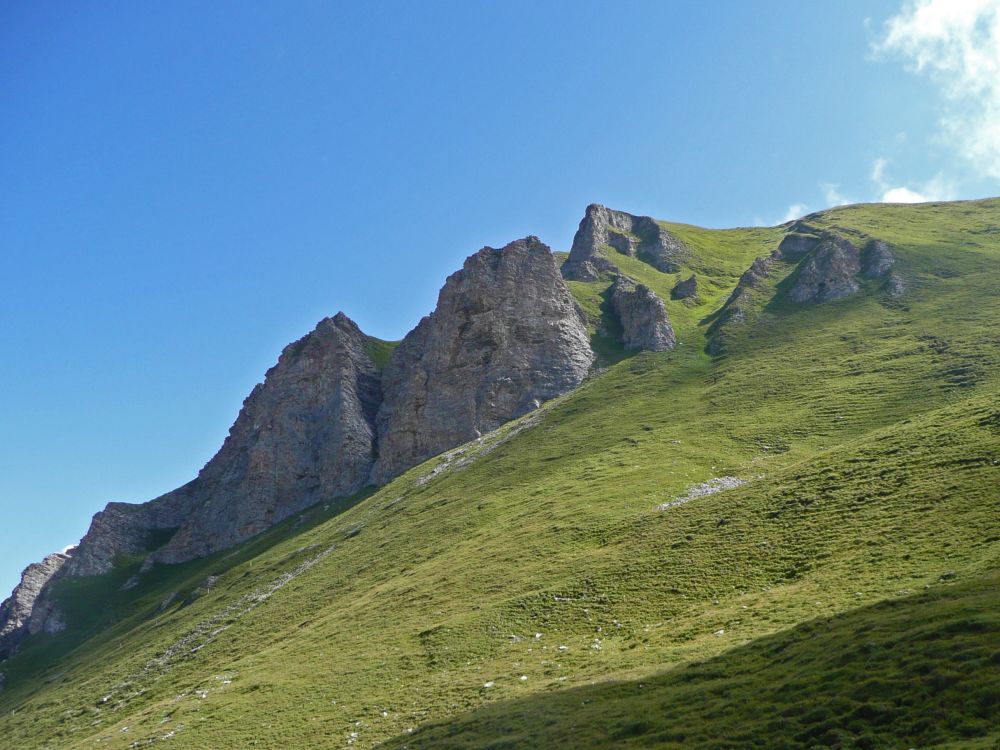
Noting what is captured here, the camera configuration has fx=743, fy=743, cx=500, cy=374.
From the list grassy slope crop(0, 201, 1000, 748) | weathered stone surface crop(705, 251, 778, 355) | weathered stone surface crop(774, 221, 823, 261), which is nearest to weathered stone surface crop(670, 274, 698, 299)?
weathered stone surface crop(705, 251, 778, 355)

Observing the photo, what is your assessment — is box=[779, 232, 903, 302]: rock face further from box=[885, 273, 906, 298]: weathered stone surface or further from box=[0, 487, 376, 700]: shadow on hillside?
box=[0, 487, 376, 700]: shadow on hillside

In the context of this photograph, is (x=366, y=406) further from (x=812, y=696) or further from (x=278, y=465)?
(x=812, y=696)

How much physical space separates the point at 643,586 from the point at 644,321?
93.9 metres

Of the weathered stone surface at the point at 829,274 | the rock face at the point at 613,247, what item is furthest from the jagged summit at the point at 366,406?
the weathered stone surface at the point at 829,274

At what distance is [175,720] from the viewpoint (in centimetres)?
4631

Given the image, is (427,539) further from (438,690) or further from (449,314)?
(449,314)

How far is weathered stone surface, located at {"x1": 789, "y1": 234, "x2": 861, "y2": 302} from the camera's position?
126188mm

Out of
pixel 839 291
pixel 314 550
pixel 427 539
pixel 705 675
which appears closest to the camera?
pixel 705 675

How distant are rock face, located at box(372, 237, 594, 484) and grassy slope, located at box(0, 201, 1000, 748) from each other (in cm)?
A: 1277

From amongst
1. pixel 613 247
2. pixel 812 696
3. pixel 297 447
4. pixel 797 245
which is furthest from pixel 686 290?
pixel 812 696

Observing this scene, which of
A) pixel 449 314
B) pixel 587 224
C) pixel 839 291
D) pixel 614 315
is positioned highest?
pixel 587 224

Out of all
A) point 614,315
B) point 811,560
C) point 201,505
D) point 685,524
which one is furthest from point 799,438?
point 201,505

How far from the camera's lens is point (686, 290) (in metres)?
158

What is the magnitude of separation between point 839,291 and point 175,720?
383 ft
